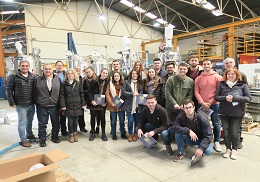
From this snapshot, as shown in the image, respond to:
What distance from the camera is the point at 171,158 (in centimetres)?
283

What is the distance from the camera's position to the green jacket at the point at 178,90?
304 cm

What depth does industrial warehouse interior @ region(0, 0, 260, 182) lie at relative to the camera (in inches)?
93.2

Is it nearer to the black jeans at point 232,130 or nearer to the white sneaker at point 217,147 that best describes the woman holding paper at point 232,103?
the black jeans at point 232,130

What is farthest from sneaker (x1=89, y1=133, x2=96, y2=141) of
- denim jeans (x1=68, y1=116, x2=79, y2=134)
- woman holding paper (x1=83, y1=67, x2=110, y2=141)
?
denim jeans (x1=68, y1=116, x2=79, y2=134)

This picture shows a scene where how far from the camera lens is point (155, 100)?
9.73ft

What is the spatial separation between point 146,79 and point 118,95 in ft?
1.92

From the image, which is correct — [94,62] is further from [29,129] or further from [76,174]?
[76,174]

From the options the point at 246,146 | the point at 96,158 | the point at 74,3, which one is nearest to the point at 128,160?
the point at 96,158

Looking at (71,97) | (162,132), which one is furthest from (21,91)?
(162,132)

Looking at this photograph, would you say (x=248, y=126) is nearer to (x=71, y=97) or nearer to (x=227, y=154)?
(x=227, y=154)

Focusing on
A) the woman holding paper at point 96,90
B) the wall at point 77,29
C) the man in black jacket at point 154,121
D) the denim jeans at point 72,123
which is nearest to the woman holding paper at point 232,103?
the man in black jacket at point 154,121

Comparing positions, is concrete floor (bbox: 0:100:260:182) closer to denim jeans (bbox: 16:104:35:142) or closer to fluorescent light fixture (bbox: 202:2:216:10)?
denim jeans (bbox: 16:104:35:142)

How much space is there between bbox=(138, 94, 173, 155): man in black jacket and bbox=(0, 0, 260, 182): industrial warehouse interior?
0.24 m

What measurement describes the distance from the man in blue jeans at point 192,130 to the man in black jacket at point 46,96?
2049 millimetres
